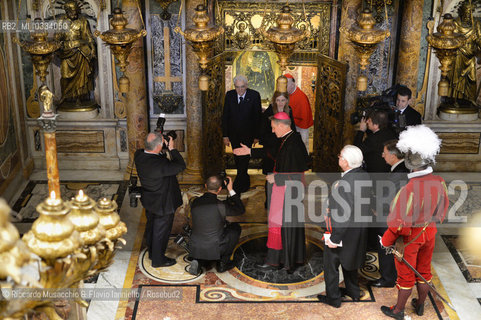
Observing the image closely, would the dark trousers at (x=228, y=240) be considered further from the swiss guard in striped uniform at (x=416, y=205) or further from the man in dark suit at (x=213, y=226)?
the swiss guard in striped uniform at (x=416, y=205)

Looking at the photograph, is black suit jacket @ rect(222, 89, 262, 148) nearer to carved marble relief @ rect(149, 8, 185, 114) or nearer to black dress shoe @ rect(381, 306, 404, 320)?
carved marble relief @ rect(149, 8, 185, 114)

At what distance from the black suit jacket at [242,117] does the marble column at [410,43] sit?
2.19 metres

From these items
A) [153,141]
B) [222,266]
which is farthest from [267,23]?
[222,266]

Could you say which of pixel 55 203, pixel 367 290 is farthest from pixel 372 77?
pixel 55 203

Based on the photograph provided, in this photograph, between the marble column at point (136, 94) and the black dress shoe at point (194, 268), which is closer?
the black dress shoe at point (194, 268)

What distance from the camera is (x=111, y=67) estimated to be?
934 cm

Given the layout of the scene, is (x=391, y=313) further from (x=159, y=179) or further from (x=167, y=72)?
(x=167, y=72)

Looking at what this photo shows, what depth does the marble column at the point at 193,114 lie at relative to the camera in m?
8.71

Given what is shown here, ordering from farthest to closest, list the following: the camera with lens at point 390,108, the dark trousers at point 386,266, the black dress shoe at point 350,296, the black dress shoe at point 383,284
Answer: the camera with lens at point 390,108 → the black dress shoe at point 383,284 → the dark trousers at point 386,266 → the black dress shoe at point 350,296

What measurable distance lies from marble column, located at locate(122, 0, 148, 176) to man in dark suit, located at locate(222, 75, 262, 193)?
1.35m

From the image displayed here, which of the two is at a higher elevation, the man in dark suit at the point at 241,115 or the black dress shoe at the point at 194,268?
the man in dark suit at the point at 241,115

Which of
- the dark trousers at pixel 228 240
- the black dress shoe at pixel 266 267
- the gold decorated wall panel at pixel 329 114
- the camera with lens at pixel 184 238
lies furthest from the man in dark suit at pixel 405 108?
the camera with lens at pixel 184 238

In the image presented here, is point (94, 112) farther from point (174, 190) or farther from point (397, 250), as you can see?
point (397, 250)

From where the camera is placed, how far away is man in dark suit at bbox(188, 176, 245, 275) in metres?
6.34
